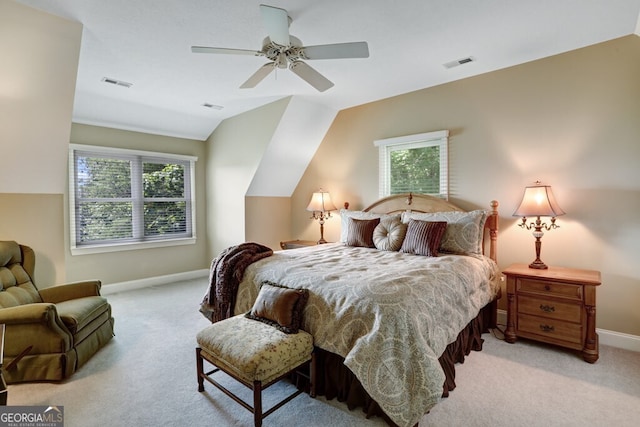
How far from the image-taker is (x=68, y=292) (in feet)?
9.95

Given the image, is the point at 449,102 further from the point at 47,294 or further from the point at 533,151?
the point at 47,294

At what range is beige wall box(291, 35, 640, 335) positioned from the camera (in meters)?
2.90

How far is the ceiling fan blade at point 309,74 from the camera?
8.50 ft

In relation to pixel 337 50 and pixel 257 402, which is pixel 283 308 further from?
pixel 337 50

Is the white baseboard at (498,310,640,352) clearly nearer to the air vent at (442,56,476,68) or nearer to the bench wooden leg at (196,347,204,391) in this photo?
the air vent at (442,56,476,68)

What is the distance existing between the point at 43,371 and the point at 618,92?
17.6 ft

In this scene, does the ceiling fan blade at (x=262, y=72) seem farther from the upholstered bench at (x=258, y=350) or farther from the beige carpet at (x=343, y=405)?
the beige carpet at (x=343, y=405)

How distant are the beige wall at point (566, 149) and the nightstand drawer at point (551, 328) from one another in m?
0.57

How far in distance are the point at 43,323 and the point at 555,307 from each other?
4165 millimetres

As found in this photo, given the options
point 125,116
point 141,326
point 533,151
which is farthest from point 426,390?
point 125,116

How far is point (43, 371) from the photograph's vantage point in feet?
7.86

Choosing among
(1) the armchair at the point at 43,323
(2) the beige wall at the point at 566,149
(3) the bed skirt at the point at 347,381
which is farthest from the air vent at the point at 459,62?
(1) the armchair at the point at 43,323

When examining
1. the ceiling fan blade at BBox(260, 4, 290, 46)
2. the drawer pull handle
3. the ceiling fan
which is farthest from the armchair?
the drawer pull handle

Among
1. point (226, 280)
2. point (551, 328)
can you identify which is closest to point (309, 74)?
point (226, 280)
